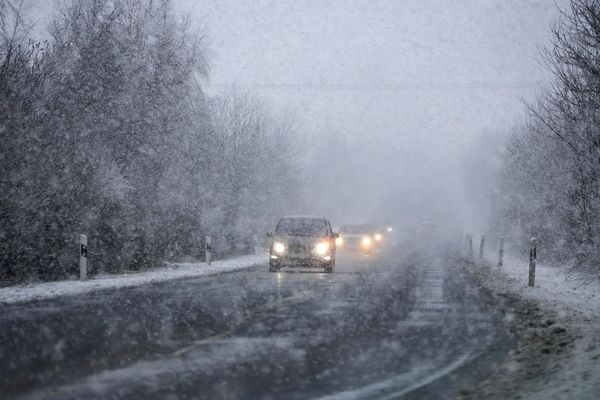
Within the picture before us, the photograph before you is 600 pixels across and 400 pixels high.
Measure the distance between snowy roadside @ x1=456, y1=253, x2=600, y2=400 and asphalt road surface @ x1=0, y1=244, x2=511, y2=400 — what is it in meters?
0.31

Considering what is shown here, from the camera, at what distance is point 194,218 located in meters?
28.3

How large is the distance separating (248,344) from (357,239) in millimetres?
32228

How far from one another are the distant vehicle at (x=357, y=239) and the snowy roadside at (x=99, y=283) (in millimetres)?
15782

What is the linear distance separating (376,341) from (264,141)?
127ft

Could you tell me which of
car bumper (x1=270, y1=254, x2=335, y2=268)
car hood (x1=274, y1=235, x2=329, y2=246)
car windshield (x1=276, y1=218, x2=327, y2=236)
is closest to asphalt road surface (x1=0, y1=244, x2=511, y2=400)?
car bumper (x1=270, y1=254, x2=335, y2=268)

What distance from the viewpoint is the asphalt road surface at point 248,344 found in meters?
6.89

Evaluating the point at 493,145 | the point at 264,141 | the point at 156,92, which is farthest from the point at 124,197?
the point at 493,145

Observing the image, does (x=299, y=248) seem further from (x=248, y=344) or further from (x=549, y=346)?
(x=549, y=346)

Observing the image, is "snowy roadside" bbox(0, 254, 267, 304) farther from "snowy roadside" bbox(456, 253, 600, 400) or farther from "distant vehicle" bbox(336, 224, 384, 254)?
"distant vehicle" bbox(336, 224, 384, 254)

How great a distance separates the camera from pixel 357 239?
1629 inches

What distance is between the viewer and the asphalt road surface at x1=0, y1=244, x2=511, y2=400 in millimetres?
6887

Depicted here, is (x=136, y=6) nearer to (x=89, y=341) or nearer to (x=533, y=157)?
(x=533, y=157)

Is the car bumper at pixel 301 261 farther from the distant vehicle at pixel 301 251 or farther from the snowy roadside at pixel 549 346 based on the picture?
the snowy roadside at pixel 549 346

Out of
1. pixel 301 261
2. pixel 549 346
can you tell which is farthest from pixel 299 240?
pixel 549 346
